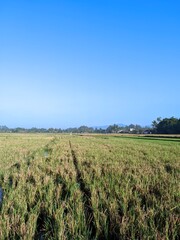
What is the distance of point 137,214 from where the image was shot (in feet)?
11.7

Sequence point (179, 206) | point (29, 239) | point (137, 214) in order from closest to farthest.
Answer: point (29, 239) < point (137, 214) < point (179, 206)

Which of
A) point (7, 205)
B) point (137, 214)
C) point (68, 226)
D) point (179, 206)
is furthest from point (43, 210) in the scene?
point (179, 206)

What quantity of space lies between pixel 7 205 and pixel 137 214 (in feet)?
6.61

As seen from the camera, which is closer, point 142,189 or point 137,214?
point 137,214

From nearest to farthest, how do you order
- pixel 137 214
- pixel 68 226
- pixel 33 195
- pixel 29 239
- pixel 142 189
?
pixel 29 239
pixel 68 226
pixel 137 214
pixel 33 195
pixel 142 189

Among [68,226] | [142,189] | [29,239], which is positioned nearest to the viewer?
[29,239]

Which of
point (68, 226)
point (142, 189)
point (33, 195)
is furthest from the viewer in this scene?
point (142, 189)

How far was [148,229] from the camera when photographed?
9.75 ft

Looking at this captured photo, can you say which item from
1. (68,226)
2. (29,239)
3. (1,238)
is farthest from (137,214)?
(1,238)

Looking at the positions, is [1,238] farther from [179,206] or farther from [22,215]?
[179,206]

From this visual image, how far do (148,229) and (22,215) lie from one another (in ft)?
5.76

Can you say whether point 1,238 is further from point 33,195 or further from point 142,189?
point 142,189

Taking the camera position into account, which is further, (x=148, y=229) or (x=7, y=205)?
(x=7, y=205)

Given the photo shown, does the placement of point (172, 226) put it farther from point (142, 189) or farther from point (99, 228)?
point (142, 189)
